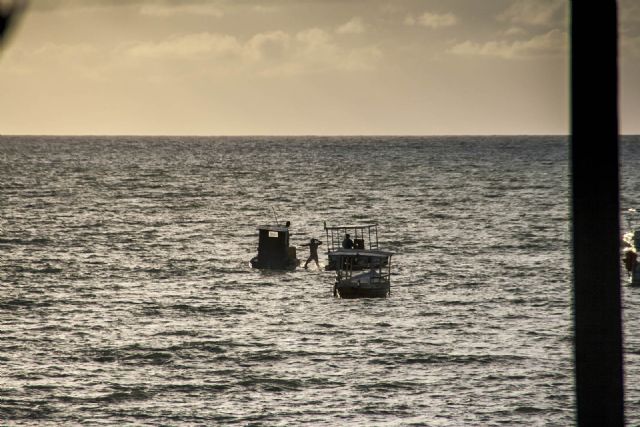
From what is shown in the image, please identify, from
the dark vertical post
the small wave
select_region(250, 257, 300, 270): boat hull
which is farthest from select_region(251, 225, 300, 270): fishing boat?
the dark vertical post

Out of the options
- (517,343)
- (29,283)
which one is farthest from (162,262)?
(517,343)

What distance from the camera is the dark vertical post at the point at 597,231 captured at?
271 centimetres

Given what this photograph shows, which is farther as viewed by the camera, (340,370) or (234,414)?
(340,370)

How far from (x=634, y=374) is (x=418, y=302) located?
663 inches

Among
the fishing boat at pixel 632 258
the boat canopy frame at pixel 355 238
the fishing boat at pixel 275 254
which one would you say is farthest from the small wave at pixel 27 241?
the fishing boat at pixel 632 258

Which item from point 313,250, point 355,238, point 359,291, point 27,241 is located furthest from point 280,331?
point 27,241

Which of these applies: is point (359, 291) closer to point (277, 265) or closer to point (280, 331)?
point (280, 331)

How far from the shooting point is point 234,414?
2670cm

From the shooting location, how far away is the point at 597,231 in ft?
8.92

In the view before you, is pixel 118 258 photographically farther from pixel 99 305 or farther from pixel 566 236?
pixel 566 236

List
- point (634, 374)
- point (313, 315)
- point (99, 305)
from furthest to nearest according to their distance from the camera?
point (99, 305) → point (313, 315) → point (634, 374)

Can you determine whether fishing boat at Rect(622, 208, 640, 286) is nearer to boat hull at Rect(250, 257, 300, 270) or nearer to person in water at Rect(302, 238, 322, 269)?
person in water at Rect(302, 238, 322, 269)

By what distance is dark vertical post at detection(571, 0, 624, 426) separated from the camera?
2705 millimetres

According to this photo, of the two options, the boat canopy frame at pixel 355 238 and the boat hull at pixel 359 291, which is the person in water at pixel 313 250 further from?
the boat hull at pixel 359 291
